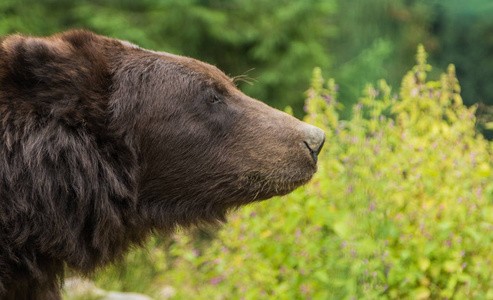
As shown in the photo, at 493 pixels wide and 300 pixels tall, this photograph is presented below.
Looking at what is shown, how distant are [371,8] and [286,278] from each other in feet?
7.98

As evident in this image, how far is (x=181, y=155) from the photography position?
2.72 meters

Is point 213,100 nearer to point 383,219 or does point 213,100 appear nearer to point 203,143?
point 203,143

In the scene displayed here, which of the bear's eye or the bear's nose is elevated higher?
the bear's eye

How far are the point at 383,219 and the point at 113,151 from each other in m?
1.48

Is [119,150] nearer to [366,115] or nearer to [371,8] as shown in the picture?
[371,8]

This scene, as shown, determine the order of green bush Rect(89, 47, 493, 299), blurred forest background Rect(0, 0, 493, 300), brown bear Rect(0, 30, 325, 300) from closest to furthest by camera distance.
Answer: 1. blurred forest background Rect(0, 0, 493, 300)
2. brown bear Rect(0, 30, 325, 300)
3. green bush Rect(89, 47, 493, 299)

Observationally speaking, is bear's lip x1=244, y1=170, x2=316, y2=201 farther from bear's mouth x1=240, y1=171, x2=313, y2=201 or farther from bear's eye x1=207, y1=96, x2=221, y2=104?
bear's eye x1=207, y1=96, x2=221, y2=104

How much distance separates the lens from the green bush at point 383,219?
3.06 m

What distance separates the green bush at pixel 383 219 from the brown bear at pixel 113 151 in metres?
0.48

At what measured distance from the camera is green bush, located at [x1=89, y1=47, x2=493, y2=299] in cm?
306

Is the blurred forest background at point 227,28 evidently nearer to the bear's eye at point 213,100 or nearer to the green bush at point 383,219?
the green bush at point 383,219

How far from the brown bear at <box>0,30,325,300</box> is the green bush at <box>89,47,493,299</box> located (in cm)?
48

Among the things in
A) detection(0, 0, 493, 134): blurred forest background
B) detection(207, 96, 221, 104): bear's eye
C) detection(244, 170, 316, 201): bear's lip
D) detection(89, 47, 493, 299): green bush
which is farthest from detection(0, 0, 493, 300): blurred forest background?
detection(0, 0, 493, 134): blurred forest background

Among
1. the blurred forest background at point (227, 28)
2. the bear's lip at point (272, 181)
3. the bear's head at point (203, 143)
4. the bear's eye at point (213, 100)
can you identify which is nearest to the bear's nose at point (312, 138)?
the bear's head at point (203, 143)
